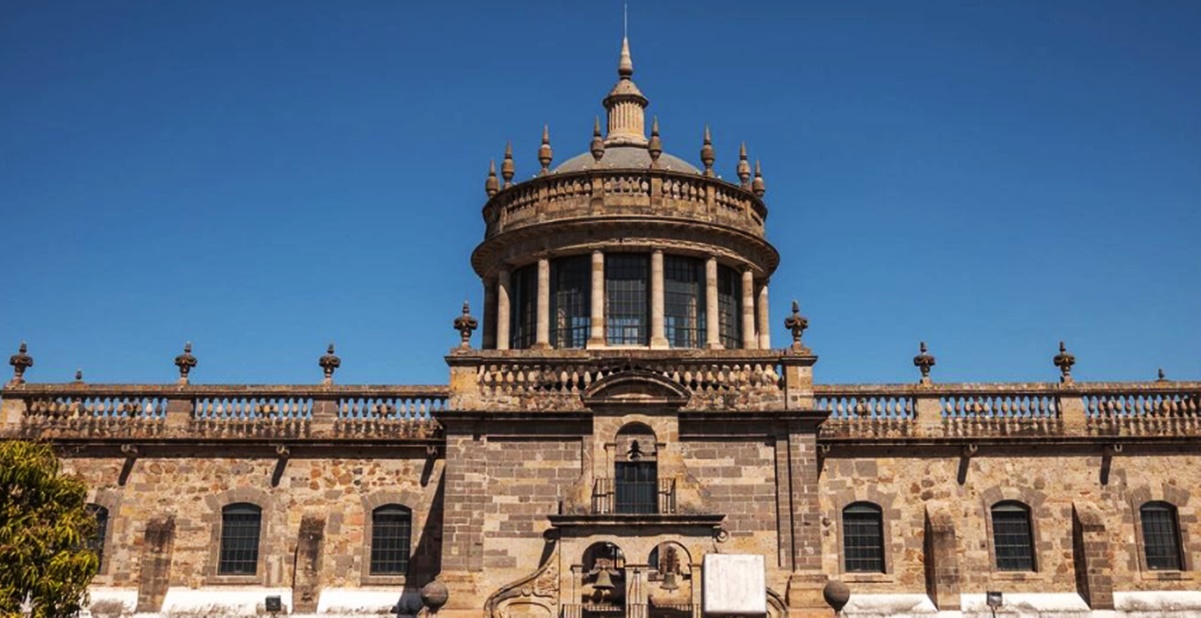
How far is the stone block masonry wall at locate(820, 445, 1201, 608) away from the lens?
26109 mm

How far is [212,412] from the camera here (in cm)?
2775

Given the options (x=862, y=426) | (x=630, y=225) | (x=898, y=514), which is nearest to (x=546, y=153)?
(x=630, y=225)

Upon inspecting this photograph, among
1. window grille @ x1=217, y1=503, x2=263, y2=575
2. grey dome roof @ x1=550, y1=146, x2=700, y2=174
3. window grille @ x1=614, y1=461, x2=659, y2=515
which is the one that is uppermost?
grey dome roof @ x1=550, y1=146, x2=700, y2=174

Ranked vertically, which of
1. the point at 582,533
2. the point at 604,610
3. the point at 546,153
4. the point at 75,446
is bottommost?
the point at 604,610

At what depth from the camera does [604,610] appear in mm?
21641

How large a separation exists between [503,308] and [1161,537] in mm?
17168

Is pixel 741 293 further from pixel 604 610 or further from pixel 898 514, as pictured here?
pixel 604 610

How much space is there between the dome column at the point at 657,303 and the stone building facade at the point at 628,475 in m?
0.04

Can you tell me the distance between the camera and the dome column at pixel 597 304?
29.6 m

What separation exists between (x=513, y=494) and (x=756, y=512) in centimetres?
482

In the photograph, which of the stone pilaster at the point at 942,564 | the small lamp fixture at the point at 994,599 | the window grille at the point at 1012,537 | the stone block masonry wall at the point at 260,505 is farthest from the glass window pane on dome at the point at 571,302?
the small lamp fixture at the point at 994,599

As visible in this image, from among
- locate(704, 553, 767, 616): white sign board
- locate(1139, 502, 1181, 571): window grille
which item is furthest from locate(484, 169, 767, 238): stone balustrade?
locate(704, 553, 767, 616): white sign board

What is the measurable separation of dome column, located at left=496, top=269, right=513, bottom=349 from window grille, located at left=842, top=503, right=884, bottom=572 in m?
10.2

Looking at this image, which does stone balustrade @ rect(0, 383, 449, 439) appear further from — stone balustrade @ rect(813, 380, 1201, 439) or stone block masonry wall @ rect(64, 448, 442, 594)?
stone balustrade @ rect(813, 380, 1201, 439)
